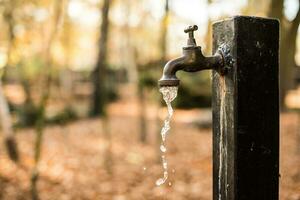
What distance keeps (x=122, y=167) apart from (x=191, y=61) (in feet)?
17.8

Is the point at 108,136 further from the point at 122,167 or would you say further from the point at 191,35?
the point at 191,35

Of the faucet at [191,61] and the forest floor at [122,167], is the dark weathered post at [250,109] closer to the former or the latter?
the faucet at [191,61]

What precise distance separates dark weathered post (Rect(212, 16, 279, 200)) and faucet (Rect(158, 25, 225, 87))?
0.29ft

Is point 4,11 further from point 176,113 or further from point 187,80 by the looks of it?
point 187,80

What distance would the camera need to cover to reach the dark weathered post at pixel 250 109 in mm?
2164

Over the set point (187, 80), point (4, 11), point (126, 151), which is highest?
point (4, 11)

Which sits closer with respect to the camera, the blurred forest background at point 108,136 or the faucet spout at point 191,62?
the faucet spout at point 191,62

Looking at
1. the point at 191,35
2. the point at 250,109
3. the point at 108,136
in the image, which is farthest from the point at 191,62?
the point at 108,136

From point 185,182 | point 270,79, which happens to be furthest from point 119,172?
point 270,79

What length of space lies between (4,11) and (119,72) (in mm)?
24309

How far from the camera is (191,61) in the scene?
223cm

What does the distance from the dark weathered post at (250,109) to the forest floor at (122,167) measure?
2.26 meters

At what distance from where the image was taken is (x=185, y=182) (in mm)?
6066

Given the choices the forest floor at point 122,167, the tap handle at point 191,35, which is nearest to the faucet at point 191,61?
the tap handle at point 191,35
